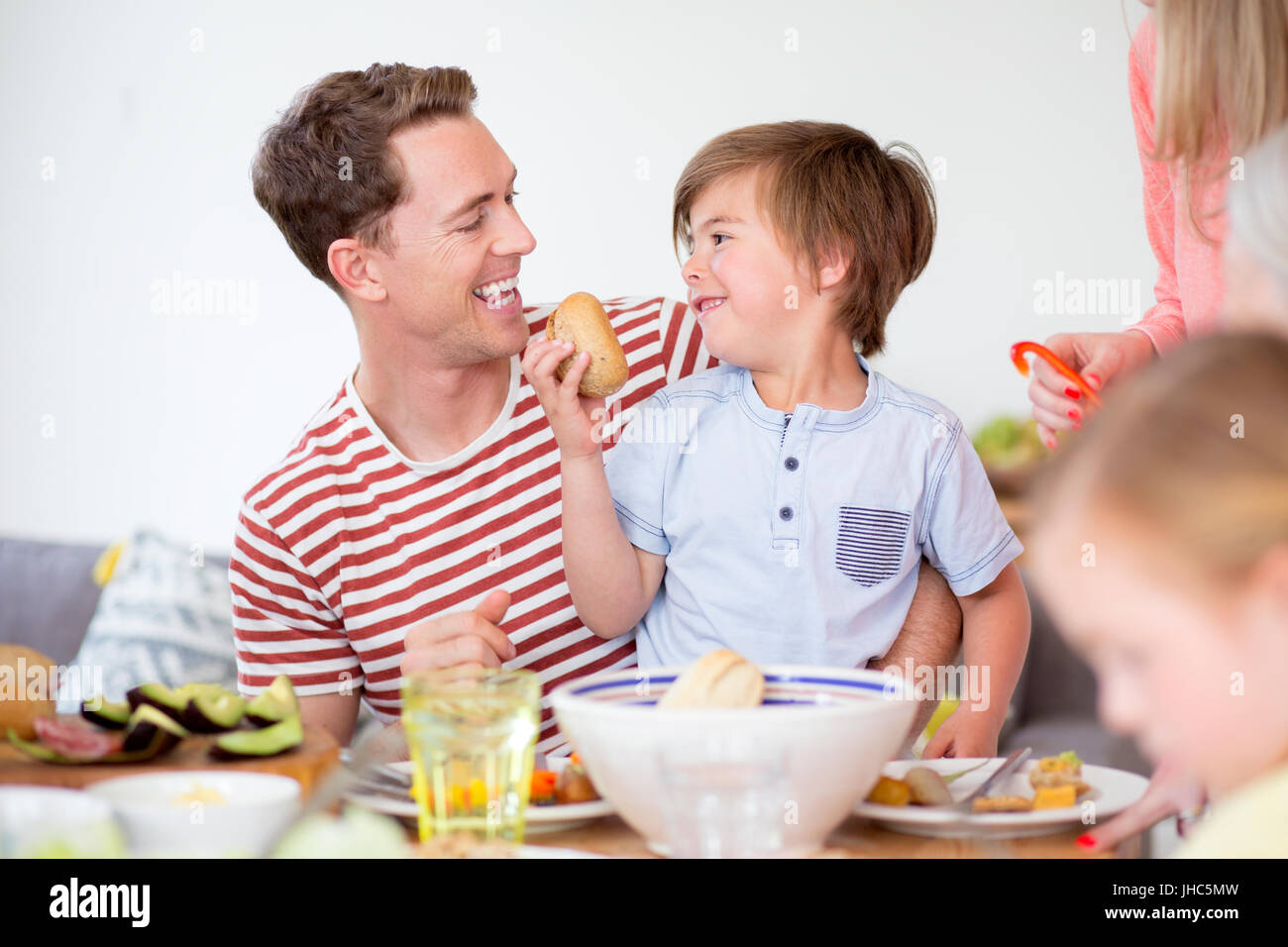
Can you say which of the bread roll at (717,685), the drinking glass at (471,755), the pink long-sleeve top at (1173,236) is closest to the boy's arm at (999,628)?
the pink long-sleeve top at (1173,236)

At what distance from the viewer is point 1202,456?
62 cm

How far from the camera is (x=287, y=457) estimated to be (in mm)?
1732

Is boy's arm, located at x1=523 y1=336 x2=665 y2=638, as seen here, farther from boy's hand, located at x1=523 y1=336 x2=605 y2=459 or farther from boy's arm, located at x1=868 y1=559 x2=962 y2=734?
boy's arm, located at x1=868 y1=559 x2=962 y2=734

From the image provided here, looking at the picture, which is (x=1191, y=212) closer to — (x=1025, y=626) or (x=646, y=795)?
(x=1025, y=626)

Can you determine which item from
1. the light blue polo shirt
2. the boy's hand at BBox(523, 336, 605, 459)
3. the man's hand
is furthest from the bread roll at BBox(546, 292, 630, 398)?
the man's hand

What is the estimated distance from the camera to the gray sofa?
10.4ft

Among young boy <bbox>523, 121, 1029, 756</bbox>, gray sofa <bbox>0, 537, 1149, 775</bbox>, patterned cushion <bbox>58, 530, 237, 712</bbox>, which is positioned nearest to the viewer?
young boy <bbox>523, 121, 1029, 756</bbox>

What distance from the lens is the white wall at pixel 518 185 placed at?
3.74 metres

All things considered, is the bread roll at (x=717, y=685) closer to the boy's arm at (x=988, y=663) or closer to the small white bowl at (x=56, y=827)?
the small white bowl at (x=56, y=827)

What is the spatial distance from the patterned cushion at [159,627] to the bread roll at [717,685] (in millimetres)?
2192

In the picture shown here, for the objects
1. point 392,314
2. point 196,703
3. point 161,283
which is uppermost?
point 161,283

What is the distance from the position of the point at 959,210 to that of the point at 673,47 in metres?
1.00

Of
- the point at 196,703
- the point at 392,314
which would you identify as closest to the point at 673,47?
the point at 392,314

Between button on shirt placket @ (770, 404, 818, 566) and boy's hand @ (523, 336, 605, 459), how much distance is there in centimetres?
24
